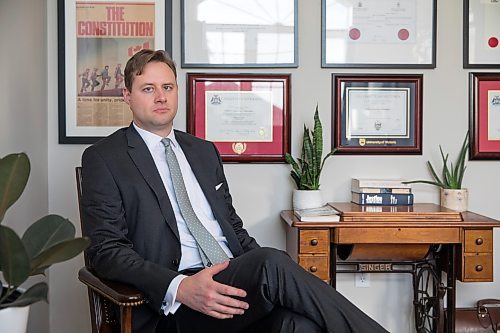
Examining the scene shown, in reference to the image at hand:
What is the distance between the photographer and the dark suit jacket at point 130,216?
227 centimetres

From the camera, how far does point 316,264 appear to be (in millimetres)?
3133

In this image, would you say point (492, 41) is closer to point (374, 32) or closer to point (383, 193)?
point (374, 32)

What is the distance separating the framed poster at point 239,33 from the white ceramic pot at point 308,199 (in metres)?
0.65

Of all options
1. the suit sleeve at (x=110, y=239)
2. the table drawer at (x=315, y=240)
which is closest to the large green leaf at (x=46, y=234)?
the suit sleeve at (x=110, y=239)

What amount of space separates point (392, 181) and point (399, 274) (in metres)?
0.51

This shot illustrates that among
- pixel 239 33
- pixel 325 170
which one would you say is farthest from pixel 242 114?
pixel 325 170

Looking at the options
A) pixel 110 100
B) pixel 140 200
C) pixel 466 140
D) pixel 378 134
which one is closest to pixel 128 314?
pixel 140 200

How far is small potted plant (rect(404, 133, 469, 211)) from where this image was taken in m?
3.47

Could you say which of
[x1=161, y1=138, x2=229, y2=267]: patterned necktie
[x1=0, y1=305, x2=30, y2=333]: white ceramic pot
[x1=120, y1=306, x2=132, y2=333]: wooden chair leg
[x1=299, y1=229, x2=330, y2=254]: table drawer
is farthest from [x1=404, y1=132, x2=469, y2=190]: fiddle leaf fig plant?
[x1=0, y1=305, x2=30, y2=333]: white ceramic pot

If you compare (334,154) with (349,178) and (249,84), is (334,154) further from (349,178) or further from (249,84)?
(249,84)

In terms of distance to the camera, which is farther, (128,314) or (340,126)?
(340,126)

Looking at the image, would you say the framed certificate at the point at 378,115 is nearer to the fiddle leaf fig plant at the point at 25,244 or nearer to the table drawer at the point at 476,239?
the table drawer at the point at 476,239

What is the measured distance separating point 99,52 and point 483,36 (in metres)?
1.95

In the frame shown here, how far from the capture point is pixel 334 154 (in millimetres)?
3574
